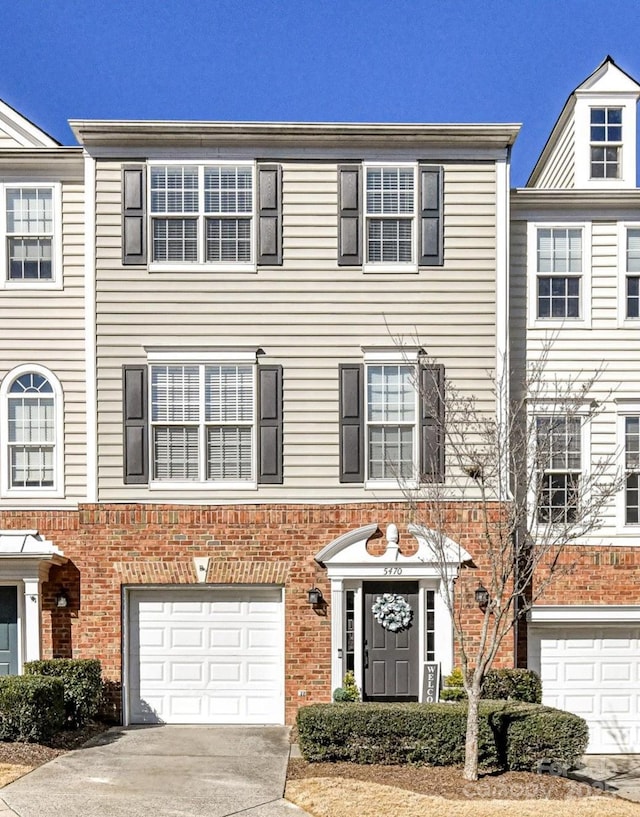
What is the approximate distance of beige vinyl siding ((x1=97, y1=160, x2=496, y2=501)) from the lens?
14.2 metres

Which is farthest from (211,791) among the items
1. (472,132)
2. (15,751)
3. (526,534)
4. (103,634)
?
(472,132)

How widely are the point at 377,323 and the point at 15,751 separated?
7.67 metres

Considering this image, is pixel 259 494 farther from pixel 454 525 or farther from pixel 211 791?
pixel 211 791

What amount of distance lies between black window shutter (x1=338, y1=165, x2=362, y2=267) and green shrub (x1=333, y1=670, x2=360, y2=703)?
20.2 ft

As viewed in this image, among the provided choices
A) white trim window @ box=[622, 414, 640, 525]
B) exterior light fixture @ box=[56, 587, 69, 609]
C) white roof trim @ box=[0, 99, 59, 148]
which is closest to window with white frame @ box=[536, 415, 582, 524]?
white trim window @ box=[622, 414, 640, 525]

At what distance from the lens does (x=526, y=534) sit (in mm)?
12953

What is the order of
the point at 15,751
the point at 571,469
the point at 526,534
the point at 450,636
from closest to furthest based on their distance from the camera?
the point at 15,751, the point at 526,534, the point at 450,636, the point at 571,469

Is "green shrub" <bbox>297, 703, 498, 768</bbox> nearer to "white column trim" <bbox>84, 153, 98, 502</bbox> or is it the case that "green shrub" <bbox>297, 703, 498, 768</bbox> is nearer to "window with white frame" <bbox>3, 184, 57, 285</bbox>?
"white column trim" <bbox>84, 153, 98, 502</bbox>

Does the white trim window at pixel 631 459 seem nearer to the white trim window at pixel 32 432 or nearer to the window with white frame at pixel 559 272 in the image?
the window with white frame at pixel 559 272

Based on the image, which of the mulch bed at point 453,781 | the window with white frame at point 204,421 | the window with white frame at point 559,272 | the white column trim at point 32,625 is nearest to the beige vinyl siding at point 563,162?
the window with white frame at point 559,272

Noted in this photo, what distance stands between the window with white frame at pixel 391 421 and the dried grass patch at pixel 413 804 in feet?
16.3

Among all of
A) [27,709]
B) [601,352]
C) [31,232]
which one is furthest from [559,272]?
[27,709]

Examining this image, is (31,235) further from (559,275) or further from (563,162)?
(563,162)

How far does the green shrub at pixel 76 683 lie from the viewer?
42.4 feet
